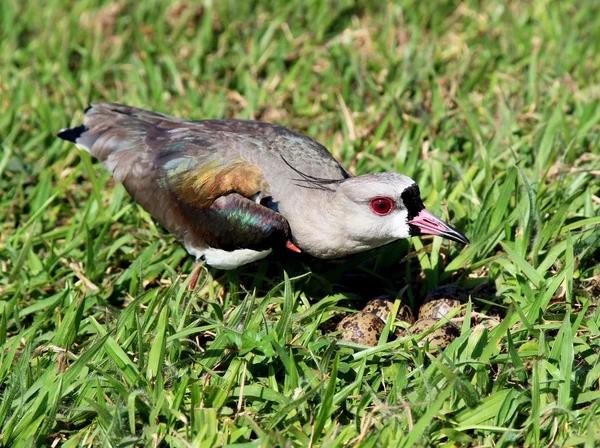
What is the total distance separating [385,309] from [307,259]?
0.96 meters

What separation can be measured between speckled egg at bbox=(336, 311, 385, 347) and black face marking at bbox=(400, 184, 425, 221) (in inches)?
23.9

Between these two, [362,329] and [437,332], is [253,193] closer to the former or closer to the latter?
[362,329]

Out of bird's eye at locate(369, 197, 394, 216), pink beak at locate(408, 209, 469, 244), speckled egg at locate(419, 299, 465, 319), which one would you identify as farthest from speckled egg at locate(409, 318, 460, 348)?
bird's eye at locate(369, 197, 394, 216)

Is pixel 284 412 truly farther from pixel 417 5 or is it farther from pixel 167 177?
pixel 417 5

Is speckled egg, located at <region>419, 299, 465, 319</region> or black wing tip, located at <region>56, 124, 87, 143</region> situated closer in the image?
speckled egg, located at <region>419, 299, 465, 319</region>

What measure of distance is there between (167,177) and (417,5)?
3953 millimetres

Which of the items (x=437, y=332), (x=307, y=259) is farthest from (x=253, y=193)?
(x=437, y=332)

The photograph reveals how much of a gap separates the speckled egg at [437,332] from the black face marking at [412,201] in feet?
1.87

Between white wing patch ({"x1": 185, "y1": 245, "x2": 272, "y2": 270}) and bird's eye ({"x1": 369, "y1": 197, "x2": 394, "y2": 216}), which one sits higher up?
bird's eye ({"x1": 369, "y1": 197, "x2": 394, "y2": 216})

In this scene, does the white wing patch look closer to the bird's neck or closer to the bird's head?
the bird's neck

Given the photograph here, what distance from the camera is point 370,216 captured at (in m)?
4.89

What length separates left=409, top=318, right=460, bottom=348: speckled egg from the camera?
181 inches

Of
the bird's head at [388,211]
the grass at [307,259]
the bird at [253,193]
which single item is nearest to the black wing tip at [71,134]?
the grass at [307,259]

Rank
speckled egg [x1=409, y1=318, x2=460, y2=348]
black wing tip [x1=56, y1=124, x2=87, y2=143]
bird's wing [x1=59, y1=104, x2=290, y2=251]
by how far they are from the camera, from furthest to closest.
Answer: black wing tip [x1=56, y1=124, x2=87, y2=143] < bird's wing [x1=59, y1=104, x2=290, y2=251] < speckled egg [x1=409, y1=318, x2=460, y2=348]
